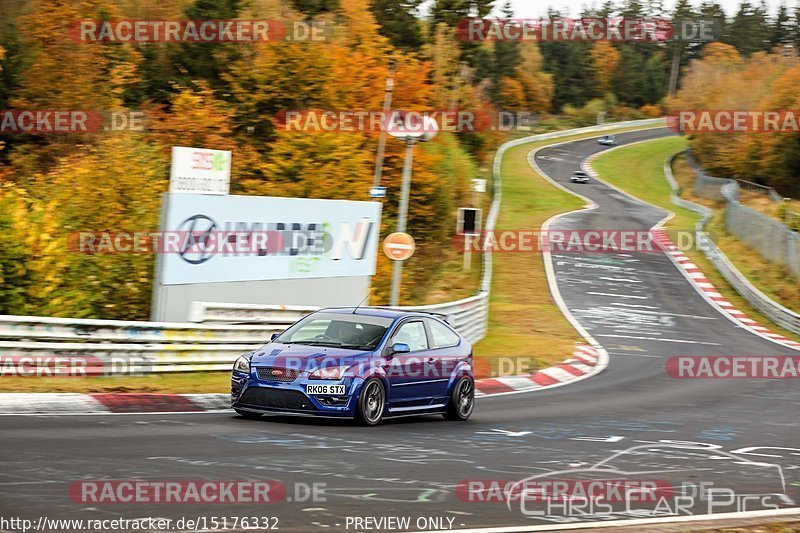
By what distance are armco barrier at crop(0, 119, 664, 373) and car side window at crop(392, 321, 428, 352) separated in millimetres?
4445

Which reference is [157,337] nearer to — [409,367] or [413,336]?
[413,336]

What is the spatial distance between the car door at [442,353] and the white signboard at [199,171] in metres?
5.73

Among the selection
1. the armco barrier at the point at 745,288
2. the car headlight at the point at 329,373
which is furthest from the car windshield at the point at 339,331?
the armco barrier at the point at 745,288

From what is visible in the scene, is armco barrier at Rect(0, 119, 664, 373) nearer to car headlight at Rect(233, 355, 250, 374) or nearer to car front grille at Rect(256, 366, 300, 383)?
car headlight at Rect(233, 355, 250, 374)

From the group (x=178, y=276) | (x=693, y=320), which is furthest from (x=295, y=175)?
(x=178, y=276)

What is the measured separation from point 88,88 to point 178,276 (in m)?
37.4

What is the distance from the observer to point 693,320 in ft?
111

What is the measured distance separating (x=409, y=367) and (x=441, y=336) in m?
1.24

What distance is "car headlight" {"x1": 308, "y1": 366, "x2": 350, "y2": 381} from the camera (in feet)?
39.7

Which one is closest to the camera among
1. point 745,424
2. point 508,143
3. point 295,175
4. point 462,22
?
point 745,424

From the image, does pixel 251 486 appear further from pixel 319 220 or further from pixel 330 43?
pixel 330 43

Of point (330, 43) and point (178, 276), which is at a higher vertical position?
point (330, 43)

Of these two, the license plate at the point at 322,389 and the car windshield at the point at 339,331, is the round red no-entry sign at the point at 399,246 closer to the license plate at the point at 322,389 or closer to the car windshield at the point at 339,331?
the car windshield at the point at 339,331

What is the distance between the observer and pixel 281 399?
1209 centimetres
